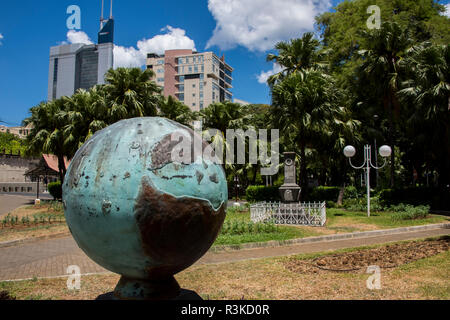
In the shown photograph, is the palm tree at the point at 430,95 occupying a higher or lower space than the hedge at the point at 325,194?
higher

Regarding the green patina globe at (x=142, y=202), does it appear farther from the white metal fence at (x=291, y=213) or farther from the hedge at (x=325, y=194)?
the hedge at (x=325, y=194)

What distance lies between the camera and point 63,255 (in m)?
9.27

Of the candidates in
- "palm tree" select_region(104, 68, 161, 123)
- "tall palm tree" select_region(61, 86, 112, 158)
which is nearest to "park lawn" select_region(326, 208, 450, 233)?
"palm tree" select_region(104, 68, 161, 123)

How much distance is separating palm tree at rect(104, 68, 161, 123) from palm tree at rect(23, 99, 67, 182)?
25.2 feet

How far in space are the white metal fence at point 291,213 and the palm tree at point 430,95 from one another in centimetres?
811

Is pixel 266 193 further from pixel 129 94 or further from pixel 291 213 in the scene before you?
pixel 129 94

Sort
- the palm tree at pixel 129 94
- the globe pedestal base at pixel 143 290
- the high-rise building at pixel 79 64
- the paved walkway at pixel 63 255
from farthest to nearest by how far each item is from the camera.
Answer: the high-rise building at pixel 79 64, the palm tree at pixel 129 94, the paved walkway at pixel 63 255, the globe pedestal base at pixel 143 290

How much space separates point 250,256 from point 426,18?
27.1 meters

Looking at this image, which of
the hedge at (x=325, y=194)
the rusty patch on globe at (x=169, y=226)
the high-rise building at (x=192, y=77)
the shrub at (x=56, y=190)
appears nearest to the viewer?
the rusty patch on globe at (x=169, y=226)

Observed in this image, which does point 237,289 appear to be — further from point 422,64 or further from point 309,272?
point 422,64

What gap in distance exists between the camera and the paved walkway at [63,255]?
7.47 m

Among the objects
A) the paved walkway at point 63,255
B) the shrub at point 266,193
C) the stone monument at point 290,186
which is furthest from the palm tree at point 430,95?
the shrub at point 266,193

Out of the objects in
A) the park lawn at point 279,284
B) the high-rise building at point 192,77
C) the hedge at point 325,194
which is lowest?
the park lawn at point 279,284

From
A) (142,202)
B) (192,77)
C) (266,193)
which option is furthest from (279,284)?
(192,77)
